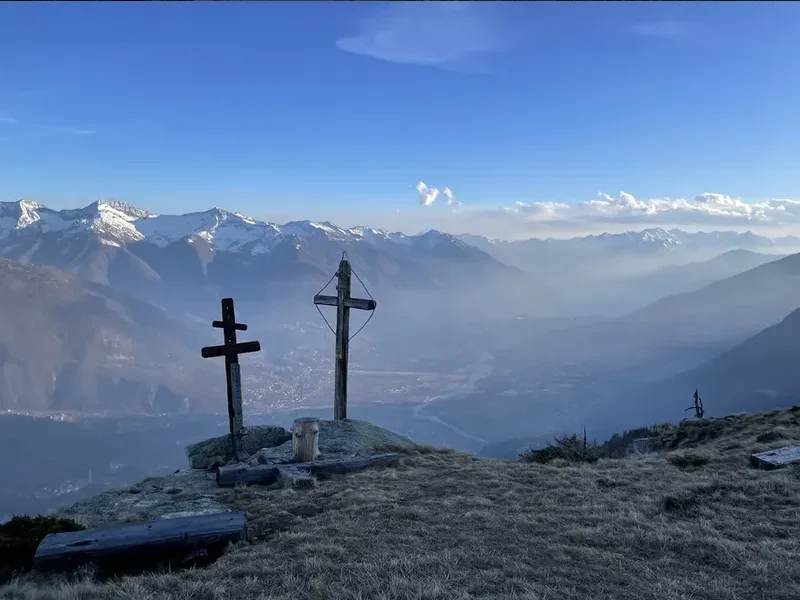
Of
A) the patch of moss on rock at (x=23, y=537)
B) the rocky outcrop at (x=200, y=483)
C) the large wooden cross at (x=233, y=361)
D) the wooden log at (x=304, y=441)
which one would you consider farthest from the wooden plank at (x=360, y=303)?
the patch of moss on rock at (x=23, y=537)

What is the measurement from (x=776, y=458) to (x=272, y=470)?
11.4 metres

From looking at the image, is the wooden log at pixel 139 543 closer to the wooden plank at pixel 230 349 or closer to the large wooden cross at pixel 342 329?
the wooden plank at pixel 230 349

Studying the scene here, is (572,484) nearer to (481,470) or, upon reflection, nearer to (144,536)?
(481,470)

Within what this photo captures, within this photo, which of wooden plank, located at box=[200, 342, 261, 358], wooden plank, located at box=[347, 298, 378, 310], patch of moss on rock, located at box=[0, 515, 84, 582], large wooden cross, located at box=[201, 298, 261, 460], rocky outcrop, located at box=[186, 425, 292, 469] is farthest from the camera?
wooden plank, located at box=[347, 298, 378, 310]

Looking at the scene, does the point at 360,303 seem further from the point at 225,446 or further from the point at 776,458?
the point at 776,458

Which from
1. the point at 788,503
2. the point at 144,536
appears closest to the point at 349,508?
the point at 144,536

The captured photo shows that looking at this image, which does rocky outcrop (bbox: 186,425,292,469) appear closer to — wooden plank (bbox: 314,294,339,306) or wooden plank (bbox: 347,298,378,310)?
wooden plank (bbox: 314,294,339,306)

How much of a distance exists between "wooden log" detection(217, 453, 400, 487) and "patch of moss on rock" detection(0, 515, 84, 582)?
11.4ft

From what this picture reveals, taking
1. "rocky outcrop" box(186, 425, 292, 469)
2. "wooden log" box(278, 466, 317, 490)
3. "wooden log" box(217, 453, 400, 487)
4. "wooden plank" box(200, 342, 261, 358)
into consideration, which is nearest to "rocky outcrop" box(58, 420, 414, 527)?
"rocky outcrop" box(186, 425, 292, 469)

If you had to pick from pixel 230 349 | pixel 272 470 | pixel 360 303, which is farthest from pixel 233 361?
pixel 360 303

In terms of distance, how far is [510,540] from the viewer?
842 cm

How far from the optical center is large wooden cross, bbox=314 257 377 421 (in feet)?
66.6

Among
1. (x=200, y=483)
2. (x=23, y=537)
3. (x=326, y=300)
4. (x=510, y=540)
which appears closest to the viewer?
(x=510, y=540)

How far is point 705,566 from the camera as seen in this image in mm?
A: 7414
